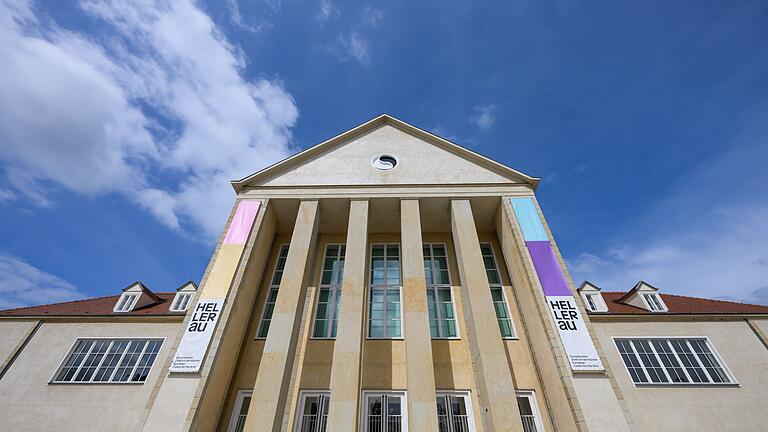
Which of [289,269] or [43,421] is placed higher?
[289,269]

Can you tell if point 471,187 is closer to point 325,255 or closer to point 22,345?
point 325,255

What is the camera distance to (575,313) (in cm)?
1186

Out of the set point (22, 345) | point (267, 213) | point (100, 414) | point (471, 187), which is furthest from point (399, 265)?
point (22, 345)

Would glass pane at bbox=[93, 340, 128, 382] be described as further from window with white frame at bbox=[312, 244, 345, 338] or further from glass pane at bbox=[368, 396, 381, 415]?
glass pane at bbox=[368, 396, 381, 415]

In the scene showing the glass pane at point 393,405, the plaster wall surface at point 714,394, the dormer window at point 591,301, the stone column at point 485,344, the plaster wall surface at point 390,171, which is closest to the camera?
the stone column at point 485,344

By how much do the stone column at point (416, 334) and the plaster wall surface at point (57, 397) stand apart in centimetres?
1226

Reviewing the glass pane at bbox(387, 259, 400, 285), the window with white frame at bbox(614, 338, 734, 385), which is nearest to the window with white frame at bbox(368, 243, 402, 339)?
the glass pane at bbox(387, 259, 400, 285)

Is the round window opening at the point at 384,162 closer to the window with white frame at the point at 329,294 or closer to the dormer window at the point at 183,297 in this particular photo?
the window with white frame at the point at 329,294

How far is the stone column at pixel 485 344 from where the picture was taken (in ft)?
32.9

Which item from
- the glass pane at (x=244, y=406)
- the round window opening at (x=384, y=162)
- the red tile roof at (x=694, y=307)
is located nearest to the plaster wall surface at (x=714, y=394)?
the red tile roof at (x=694, y=307)

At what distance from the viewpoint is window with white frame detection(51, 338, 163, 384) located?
594 inches

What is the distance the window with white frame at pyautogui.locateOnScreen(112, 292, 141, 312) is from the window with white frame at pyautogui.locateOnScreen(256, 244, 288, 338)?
8834 millimetres

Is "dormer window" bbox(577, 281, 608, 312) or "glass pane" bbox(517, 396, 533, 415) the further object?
"dormer window" bbox(577, 281, 608, 312)

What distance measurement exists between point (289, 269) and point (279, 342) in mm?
3069
